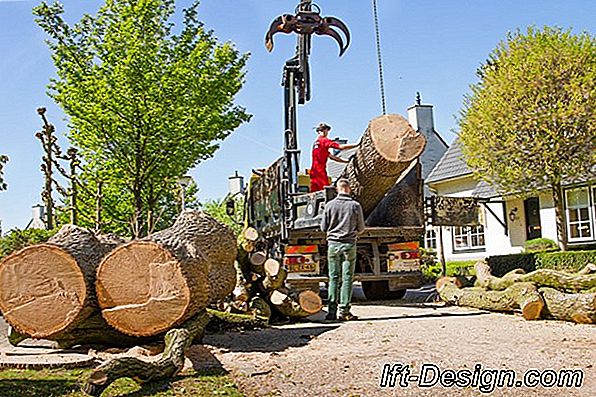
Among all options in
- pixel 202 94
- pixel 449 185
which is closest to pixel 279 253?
pixel 202 94

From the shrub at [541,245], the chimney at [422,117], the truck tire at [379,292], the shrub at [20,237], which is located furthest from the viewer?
the chimney at [422,117]

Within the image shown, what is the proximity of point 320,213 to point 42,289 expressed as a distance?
485cm

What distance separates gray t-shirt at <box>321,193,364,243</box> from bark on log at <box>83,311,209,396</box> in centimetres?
315

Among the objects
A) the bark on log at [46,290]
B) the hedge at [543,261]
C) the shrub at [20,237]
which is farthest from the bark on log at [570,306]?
the shrub at [20,237]

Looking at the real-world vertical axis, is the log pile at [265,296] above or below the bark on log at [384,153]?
below

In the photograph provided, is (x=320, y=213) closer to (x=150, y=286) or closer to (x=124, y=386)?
(x=150, y=286)

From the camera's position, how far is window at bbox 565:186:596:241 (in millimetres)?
21797

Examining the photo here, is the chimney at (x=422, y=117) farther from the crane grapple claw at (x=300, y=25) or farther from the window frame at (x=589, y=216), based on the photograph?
the crane grapple claw at (x=300, y=25)

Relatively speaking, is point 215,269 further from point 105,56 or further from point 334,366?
point 105,56

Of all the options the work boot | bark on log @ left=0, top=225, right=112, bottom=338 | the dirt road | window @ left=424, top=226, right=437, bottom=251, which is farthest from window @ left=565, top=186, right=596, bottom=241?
bark on log @ left=0, top=225, right=112, bottom=338

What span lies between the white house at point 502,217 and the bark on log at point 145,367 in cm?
1507

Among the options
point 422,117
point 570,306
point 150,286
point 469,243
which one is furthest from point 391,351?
point 422,117

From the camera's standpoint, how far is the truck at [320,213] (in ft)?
35.9

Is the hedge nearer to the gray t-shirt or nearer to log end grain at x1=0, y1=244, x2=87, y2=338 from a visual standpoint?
the gray t-shirt
